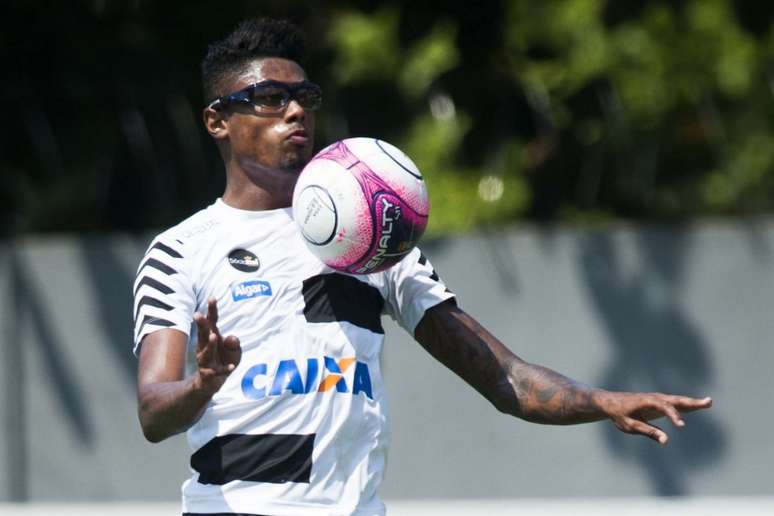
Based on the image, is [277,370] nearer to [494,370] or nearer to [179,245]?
[179,245]

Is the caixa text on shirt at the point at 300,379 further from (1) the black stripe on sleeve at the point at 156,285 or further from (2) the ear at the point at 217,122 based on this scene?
(2) the ear at the point at 217,122

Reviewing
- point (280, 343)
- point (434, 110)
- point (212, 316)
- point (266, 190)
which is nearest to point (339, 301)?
point (280, 343)

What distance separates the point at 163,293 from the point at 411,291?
0.74m

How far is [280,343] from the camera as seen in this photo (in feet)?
12.5

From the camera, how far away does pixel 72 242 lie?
9.46m

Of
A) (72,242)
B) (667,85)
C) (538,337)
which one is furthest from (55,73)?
(667,85)

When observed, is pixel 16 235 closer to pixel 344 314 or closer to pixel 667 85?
pixel 667 85

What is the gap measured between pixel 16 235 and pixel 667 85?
5.41 metres

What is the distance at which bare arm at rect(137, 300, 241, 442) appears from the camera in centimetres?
331

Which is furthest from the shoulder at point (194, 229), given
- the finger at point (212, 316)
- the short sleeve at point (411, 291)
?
the finger at point (212, 316)

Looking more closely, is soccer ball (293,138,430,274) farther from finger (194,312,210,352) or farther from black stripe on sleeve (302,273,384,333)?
finger (194,312,210,352)

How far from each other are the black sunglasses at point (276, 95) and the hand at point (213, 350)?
94 centimetres

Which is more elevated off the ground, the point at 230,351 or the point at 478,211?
the point at 478,211

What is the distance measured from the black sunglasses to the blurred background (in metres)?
4.80
